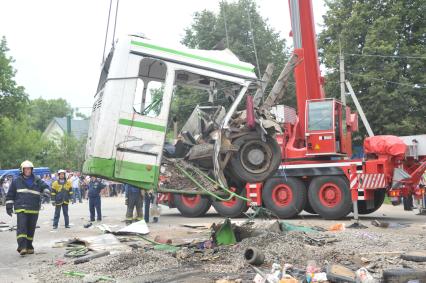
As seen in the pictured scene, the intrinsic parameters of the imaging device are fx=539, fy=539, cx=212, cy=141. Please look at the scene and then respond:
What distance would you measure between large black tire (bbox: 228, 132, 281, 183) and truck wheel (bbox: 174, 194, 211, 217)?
27.0 ft

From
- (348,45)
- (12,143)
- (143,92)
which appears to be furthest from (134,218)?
(12,143)

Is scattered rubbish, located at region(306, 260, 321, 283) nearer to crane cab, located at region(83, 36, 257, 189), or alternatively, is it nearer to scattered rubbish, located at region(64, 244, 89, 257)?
crane cab, located at region(83, 36, 257, 189)

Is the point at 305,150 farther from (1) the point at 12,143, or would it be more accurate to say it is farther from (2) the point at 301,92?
(1) the point at 12,143

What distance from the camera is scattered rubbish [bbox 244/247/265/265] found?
287 inches

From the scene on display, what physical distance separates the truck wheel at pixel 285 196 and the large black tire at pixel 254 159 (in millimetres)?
6637

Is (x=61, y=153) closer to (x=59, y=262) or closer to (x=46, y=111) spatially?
(x=59, y=262)

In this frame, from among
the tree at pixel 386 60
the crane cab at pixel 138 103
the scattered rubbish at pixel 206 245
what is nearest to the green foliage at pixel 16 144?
the tree at pixel 386 60

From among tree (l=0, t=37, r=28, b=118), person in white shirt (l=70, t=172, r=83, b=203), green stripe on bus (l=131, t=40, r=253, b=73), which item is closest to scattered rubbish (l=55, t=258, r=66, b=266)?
green stripe on bus (l=131, t=40, r=253, b=73)

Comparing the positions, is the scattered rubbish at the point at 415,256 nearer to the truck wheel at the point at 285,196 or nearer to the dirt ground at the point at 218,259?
the dirt ground at the point at 218,259

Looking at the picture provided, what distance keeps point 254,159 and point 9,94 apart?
34.1m

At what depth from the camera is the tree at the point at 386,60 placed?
86.7 ft

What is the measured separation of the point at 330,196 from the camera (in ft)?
48.0

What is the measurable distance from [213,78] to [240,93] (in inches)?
18.5

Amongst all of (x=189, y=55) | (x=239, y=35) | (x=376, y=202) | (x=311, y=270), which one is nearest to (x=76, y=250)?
(x=189, y=55)
